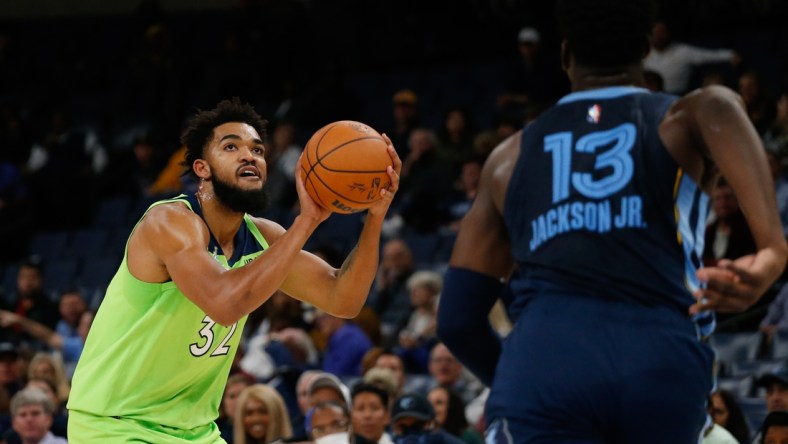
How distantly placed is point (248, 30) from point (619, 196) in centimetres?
1419

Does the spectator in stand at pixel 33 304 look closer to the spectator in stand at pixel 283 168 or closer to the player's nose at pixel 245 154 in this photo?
the spectator in stand at pixel 283 168

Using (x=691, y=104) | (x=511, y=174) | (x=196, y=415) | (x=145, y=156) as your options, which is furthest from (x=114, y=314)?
(x=145, y=156)

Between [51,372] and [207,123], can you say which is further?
[51,372]

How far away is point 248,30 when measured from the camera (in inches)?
664

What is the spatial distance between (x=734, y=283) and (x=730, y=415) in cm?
496

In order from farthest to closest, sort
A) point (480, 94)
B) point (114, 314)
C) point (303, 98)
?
1. point (303, 98)
2. point (480, 94)
3. point (114, 314)

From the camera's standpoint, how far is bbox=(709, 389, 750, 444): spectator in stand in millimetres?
7559

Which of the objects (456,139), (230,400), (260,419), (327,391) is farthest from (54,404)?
(456,139)

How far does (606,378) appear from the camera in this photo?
3.00 meters

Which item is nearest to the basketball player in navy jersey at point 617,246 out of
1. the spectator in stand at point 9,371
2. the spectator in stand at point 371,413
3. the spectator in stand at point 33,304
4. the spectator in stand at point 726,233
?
the spectator in stand at point 371,413

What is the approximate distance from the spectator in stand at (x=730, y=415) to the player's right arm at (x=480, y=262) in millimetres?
4561

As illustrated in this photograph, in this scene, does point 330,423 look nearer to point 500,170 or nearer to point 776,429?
point 776,429

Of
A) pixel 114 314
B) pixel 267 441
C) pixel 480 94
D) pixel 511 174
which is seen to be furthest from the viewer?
pixel 480 94

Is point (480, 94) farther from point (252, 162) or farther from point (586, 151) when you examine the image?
point (586, 151)
